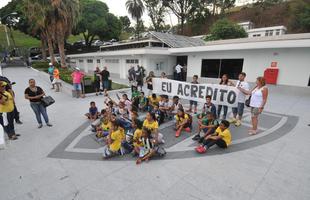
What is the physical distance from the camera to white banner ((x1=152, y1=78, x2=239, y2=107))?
5.74 metres

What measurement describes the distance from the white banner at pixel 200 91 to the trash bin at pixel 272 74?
6.83 m

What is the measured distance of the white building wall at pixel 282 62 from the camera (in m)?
9.72

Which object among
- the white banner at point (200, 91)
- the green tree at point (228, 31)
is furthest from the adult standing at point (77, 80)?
the green tree at point (228, 31)

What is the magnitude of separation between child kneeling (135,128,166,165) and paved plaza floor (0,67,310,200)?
161 mm

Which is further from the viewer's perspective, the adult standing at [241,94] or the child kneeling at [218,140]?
the adult standing at [241,94]

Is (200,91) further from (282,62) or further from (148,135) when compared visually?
(282,62)

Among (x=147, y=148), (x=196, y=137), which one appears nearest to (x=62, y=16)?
(x=147, y=148)

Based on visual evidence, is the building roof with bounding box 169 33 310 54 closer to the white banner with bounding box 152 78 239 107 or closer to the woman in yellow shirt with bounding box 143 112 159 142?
the white banner with bounding box 152 78 239 107

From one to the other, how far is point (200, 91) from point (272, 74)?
720 cm

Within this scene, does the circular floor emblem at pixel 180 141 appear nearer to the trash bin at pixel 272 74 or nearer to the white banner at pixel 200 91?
the white banner at pixel 200 91

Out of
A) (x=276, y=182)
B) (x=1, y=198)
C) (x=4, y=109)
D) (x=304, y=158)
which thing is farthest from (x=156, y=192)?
(x=4, y=109)

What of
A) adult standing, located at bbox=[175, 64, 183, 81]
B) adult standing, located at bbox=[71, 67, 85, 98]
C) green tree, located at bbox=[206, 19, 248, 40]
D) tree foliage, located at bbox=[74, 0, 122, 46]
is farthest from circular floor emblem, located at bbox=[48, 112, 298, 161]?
tree foliage, located at bbox=[74, 0, 122, 46]

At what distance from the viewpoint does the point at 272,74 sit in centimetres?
1064

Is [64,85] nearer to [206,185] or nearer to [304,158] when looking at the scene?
[206,185]
